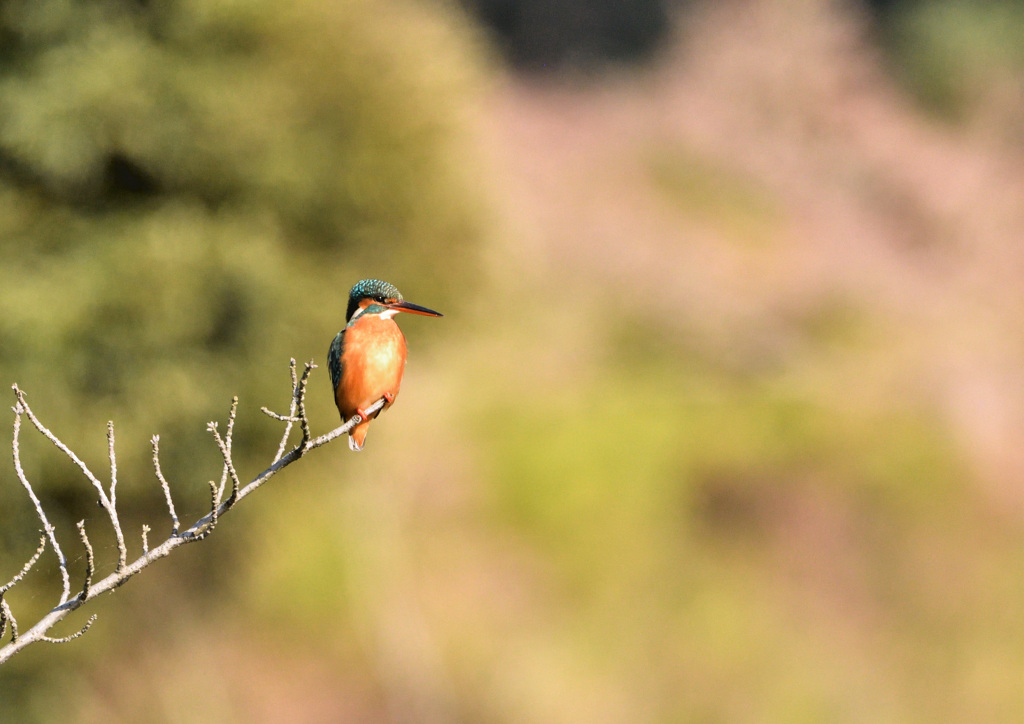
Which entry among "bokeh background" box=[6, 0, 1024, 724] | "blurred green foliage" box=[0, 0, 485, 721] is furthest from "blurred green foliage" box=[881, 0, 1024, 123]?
"blurred green foliage" box=[0, 0, 485, 721]

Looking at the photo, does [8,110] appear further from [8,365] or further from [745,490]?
[745,490]

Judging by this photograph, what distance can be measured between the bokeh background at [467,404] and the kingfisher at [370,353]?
4.66 meters

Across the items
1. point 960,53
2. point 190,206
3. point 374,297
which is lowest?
point 190,206

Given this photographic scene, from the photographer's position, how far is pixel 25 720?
22.6ft

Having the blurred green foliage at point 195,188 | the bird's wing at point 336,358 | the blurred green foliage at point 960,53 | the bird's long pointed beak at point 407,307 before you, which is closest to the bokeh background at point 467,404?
the blurred green foliage at point 195,188

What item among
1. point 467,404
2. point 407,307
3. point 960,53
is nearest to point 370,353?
point 407,307

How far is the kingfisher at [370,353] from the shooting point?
171cm

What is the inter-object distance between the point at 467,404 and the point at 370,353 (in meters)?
11.7

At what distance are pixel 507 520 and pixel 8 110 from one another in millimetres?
7055

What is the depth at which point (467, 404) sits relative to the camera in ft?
44.0

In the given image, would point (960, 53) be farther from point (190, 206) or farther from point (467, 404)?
point (190, 206)

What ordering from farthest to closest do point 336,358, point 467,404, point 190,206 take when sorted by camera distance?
point 467,404
point 190,206
point 336,358

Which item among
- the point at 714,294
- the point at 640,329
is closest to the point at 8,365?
the point at 640,329

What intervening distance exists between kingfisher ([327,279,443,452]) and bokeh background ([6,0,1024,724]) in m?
4.66
